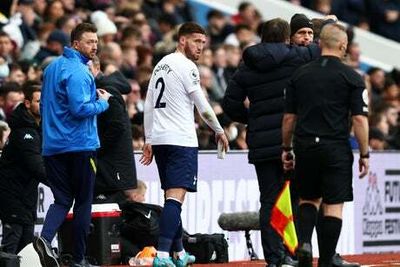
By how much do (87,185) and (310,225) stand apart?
210cm

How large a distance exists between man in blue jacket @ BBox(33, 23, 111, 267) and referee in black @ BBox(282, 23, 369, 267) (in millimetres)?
1846

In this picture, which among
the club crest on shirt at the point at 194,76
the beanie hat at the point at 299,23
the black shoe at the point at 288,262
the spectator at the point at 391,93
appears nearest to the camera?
the black shoe at the point at 288,262

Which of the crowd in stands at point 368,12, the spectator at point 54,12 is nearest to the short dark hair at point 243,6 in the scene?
the crowd in stands at point 368,12

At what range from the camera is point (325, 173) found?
1270 cm

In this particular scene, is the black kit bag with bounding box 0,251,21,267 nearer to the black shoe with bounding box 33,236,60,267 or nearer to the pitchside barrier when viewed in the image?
the black shoe with bounding box 33,236,60,267

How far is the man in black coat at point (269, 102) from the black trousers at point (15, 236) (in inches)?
101

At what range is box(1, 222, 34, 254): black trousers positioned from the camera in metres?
15.0

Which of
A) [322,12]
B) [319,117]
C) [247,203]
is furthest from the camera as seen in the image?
[322,12]

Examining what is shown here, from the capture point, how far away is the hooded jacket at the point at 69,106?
13.5m

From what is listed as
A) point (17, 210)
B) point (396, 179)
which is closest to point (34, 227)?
point (17, 210)

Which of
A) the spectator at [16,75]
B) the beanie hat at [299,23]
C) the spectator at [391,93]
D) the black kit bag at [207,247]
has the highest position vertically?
the spectator at [391,93]

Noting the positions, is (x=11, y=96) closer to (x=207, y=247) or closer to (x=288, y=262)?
(x=207, y=247)

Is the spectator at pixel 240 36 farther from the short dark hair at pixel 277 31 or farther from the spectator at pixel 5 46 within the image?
the short dark hair at pixel 277 31

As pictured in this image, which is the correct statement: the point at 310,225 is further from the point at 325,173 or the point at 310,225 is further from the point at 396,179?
the point at 396,179
